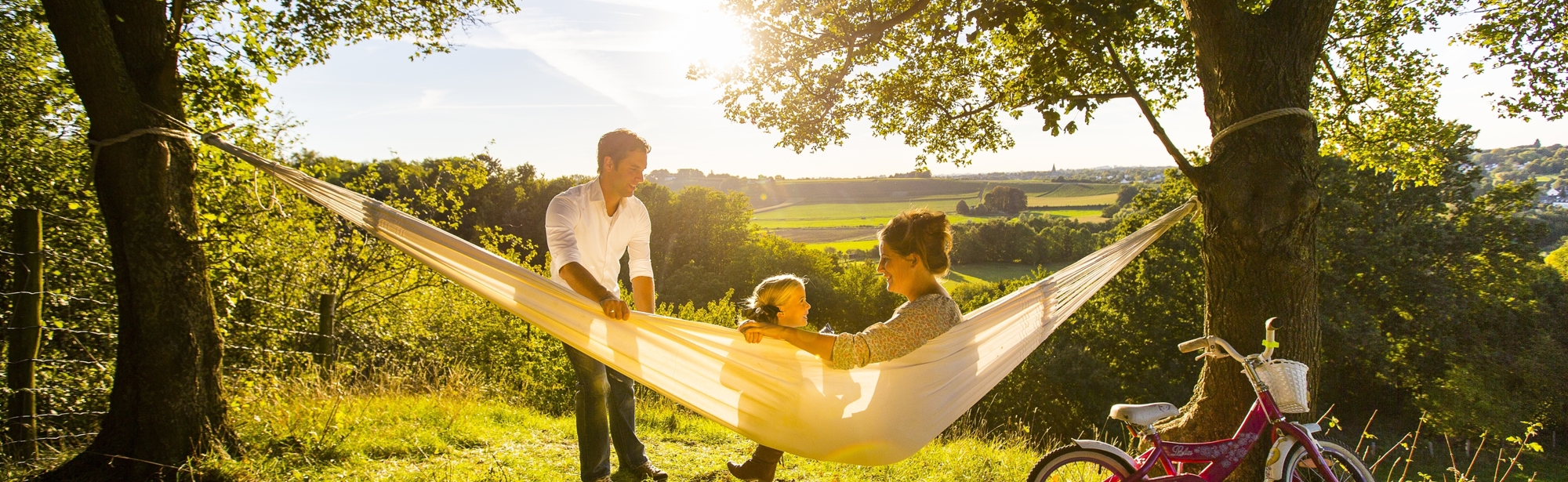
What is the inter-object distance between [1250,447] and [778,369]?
61.3 inches

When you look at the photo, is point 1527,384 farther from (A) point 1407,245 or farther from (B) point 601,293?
(B) point 601,293

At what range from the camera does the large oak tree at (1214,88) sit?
2.62 meters

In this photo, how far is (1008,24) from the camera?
2875 millimetres

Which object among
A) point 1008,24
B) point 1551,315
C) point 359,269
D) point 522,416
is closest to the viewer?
point 1008,24

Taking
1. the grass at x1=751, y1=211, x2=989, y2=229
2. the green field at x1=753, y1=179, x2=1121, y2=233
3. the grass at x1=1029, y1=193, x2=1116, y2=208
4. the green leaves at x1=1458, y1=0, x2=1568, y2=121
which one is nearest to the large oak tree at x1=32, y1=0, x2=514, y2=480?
the green leaves at x1=1458, y1=0, x2=1568, y2=121

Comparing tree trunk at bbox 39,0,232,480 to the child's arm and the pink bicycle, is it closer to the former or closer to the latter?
the child's arm

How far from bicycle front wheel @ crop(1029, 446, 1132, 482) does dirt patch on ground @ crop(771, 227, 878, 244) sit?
1860 inches

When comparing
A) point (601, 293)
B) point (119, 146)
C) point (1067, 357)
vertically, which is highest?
point (119, 146)

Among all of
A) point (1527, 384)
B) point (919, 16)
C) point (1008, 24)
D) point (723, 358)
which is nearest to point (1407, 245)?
point (1527, 384)

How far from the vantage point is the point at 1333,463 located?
2.27 metres

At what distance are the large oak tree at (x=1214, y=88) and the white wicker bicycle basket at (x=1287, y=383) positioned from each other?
1.48ft

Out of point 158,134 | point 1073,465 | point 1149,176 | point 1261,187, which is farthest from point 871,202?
point 158,134

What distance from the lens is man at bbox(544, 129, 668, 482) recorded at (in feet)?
7.66

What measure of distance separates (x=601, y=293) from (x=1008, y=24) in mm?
1872
